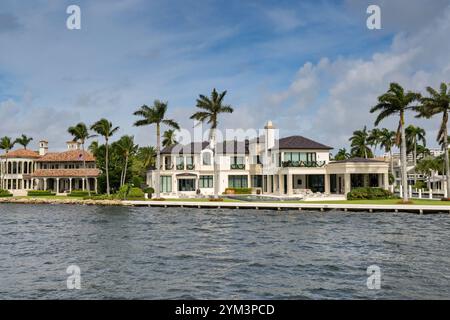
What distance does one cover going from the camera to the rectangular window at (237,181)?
72.8 meters

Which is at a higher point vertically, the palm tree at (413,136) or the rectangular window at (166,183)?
the palm tree at (413,136)

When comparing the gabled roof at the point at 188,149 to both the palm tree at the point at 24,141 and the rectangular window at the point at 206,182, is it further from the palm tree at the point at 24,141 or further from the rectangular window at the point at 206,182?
the palm tree at the point at 24,141

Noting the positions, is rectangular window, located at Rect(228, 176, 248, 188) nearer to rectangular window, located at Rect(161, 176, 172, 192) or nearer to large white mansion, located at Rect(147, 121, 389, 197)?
large white mansion, located at Rect(147, 121, 389, 197)

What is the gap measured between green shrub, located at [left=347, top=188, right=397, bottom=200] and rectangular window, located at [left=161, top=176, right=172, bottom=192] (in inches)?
1197

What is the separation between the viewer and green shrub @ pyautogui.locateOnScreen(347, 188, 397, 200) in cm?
5444

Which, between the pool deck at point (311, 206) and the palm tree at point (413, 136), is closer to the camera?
the pool deck at point (311, 206)

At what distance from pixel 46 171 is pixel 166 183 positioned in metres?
29.4

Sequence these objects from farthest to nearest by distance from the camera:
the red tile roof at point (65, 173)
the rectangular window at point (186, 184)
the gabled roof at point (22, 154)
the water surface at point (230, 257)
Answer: the gabled roof at point (22, 154), the red tile roof at point (65, 173), the rectangular window at point (186, 184), the water surface at point (230, 257)

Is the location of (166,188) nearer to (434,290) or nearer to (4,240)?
(4,240)

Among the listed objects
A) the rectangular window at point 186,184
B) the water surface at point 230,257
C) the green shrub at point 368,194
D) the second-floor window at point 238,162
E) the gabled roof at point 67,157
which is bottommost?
the water surface at point 230,257

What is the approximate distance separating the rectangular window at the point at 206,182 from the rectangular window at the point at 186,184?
1403 mm

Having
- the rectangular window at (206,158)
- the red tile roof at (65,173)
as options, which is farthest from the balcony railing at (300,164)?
the red tile roof at (65,173)

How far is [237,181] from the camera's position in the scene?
7300 cm
